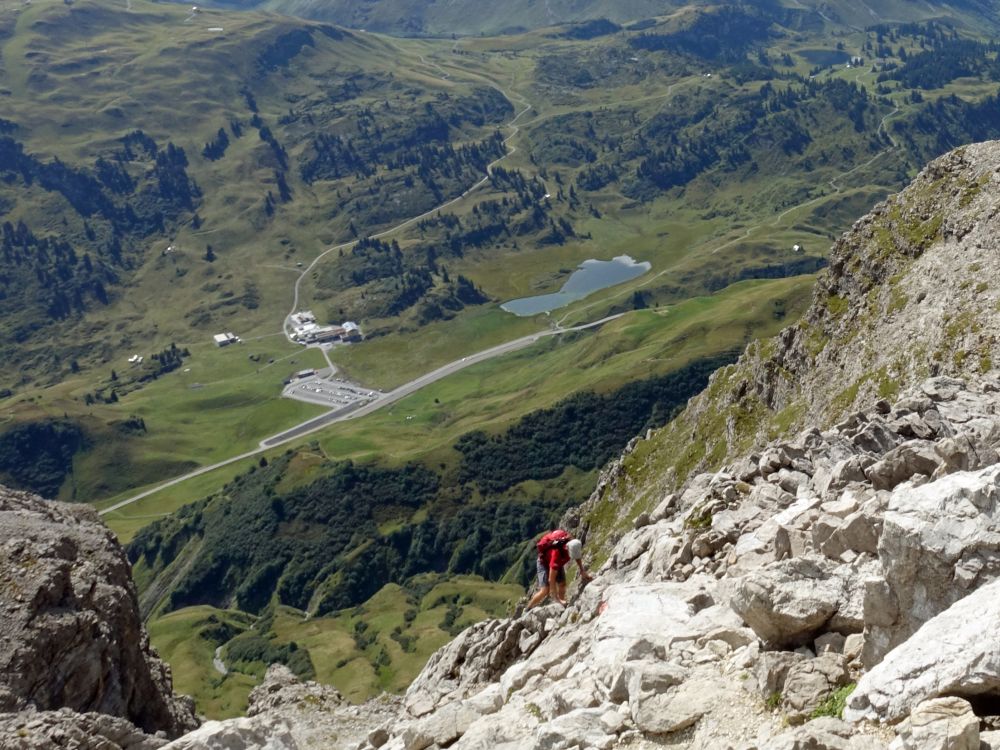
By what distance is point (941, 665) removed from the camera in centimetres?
2311

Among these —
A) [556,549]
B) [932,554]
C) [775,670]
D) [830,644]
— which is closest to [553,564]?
[556,549]

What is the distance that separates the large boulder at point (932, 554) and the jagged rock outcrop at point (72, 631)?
1995 inches

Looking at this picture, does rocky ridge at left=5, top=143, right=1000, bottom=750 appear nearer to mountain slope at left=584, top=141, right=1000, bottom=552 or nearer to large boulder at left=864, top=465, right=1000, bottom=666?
large boulder at left=864, top=465, right=1000, bottom=666

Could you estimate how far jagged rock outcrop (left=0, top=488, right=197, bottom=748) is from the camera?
62469 mm

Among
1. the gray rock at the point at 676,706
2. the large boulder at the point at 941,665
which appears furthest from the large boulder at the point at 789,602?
the large boulder at the point at 941,665

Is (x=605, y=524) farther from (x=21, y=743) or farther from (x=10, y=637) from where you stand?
(x=21, y=743)

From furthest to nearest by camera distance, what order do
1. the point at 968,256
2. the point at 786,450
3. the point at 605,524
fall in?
the point at 605,524
the point at 968,256
the point at 786,450

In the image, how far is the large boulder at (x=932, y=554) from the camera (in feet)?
85.1

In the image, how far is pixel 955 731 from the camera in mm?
20906

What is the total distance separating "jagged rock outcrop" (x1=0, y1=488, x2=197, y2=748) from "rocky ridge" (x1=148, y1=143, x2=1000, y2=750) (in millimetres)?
24597

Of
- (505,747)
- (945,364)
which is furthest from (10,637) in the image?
(945,364)

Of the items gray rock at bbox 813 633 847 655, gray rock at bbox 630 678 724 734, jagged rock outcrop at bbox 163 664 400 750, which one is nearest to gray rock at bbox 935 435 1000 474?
gray rock at bbox 813 633 847 655

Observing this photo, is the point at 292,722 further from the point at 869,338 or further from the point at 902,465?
the point at 869,338

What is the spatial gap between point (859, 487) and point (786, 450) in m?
12.4
